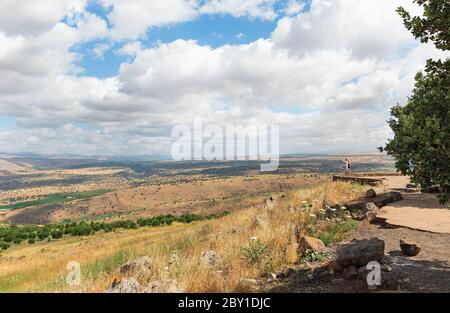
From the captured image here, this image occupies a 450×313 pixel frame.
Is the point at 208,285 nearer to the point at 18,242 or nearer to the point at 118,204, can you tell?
the point at 18,242

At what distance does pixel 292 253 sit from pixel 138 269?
4.36 metres

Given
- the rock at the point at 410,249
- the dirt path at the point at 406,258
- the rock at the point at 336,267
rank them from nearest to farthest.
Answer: the dirt path at the point at 406,258 < the rock at the point at 336,267 < the rock at the point at 410,249

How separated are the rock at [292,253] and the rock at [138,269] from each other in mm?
3868

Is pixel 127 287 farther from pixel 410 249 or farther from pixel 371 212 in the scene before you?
pixel 371 212

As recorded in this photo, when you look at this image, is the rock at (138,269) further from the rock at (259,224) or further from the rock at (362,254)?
the rock at (259,224)

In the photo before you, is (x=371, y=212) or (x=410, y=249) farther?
(x=371, y=212)

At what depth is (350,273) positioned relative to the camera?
806 cm

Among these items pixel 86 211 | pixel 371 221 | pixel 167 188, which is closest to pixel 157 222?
pixel 371 221

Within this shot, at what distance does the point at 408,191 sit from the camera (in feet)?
70.3

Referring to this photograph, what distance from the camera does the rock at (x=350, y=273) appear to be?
26.2ft

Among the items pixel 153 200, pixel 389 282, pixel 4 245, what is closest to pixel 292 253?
pixel 389 282

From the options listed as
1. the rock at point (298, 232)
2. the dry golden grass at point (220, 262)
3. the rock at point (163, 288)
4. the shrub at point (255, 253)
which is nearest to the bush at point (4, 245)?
the dry golden grass at point (220, 262)

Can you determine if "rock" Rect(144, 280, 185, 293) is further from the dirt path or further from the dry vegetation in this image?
the dry vegetation
